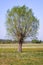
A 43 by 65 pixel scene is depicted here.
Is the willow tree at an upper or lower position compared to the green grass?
upper

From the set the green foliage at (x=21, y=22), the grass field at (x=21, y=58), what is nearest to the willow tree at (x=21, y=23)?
the green foliage at (x=21, y=22)

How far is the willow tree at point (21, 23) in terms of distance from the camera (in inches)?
2313

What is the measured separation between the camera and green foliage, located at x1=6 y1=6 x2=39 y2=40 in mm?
58750

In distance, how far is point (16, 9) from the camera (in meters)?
59.4

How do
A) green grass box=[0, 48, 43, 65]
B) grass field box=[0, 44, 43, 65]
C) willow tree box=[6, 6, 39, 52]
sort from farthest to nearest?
willow tree box=[6, 6, 39, 52]
grass field box=[0, 44, 43, 65]
green grass box=[0, 48, 43, 65]

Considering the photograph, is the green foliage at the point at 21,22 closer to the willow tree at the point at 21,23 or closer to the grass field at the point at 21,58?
the willow tree at the point at 21,23

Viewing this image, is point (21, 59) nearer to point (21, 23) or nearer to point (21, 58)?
point (21, 58)

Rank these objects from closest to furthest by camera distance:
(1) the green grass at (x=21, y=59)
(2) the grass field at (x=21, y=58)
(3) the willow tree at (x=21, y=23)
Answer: (1) the green grass at (x=21, y=59) → (2) the grass field at (x=21, y=58) → (3) the willow tree at (x=21, y=23)

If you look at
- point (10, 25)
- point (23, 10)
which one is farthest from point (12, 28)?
point (23, 10)

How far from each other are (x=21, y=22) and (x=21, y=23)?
1.11ft

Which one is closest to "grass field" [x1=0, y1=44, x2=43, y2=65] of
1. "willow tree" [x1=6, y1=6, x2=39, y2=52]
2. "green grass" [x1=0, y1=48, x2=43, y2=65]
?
"green grass" [x1=0, y1=48, x2=43, y2=65]

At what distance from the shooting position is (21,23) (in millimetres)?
58750

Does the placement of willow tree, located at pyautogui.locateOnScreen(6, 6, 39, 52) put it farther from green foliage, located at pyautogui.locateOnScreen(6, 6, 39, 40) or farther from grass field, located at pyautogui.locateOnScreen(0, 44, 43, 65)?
grass field, located at pyautogui.locateOnScreen(0, 44, 43, 65)

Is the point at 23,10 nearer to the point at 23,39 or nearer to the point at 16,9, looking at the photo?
the point at 16,9
